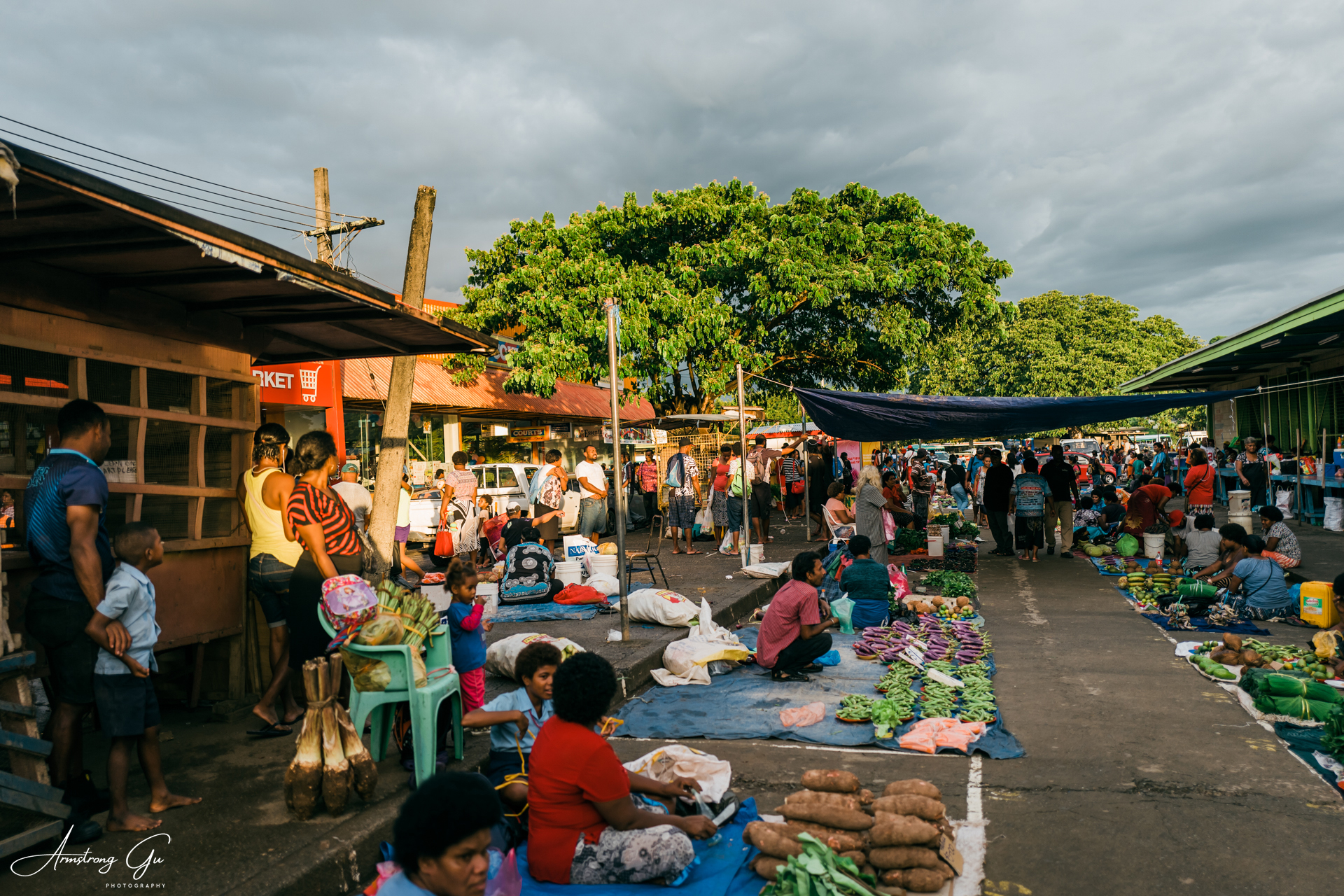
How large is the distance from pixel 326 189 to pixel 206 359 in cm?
928

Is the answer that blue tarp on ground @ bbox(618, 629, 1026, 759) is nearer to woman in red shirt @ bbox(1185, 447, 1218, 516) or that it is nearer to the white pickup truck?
the white pickup truck

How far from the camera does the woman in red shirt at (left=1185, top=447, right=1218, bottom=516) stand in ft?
44.4

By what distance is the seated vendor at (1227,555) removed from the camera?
8.73 m

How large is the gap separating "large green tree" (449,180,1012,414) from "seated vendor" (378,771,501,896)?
50.5 feet

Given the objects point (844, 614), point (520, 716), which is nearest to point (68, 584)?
point (520, 716)

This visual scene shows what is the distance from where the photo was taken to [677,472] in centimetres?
1391

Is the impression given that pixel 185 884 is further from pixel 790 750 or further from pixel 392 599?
pixel 790 750

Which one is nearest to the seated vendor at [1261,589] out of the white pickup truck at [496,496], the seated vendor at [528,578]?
the seated vendor at [528,578]

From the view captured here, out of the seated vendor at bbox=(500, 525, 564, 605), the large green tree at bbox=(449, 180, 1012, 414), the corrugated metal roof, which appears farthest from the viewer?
the large green tree at bbox=(449, 180, 1012, 414)

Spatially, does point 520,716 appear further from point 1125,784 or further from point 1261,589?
point 1261,589

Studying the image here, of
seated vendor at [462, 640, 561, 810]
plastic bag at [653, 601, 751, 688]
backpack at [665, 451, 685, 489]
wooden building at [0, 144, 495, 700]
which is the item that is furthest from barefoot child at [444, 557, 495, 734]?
backpack at [665, 451, 685, 489]

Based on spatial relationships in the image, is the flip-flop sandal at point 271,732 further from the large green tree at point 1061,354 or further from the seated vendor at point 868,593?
the large green tree at point 1061,354

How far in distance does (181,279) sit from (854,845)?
4552 millimetres

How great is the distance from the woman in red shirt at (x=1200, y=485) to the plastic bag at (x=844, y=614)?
841 centimetres
